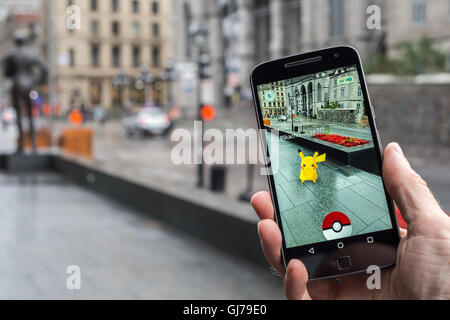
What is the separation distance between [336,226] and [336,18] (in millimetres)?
33288

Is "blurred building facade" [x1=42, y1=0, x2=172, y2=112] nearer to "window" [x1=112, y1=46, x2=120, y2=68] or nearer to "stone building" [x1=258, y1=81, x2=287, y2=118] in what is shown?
"window" [x1=112, y1=46, x2=120, y2=68]

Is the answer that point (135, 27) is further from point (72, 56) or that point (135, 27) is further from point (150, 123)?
point (150, 123)

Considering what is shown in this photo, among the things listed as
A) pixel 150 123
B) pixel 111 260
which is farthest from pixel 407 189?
pixel 150 123

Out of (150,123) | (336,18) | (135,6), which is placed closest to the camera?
(135,6)

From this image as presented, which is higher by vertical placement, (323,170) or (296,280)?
(323,170)

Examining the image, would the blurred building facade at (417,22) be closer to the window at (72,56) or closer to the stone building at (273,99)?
the window at (72,56)

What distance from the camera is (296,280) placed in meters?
1.69

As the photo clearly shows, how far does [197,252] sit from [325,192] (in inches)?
229

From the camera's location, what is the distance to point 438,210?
155 centimetres

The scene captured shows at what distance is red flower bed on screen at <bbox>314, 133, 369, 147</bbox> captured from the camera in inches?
70.2

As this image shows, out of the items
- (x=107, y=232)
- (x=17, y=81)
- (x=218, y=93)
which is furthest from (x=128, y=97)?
(x=107, y=232)

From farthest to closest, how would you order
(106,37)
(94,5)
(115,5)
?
(106,37) → (94,5) → (115,5)

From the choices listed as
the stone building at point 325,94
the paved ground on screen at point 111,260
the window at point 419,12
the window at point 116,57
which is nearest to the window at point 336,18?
the window at point 419,12
